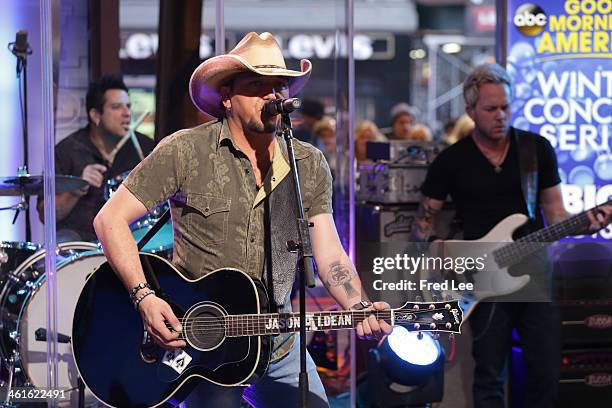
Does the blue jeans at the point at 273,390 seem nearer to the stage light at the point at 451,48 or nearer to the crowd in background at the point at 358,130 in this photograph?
the crowd in background at the point at 358,130

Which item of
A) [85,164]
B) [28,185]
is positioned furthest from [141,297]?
[85,164]

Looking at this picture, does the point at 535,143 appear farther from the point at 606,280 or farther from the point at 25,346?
the point at 25,346

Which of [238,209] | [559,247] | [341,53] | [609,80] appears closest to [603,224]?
[559,247]

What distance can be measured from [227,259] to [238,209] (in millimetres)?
197

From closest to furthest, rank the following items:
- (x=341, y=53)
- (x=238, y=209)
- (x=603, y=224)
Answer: (x=238, y=209), (x=603, y=224), (x=341, y=53)

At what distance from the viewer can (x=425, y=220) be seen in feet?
18.6

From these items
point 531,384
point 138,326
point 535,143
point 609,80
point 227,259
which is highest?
point 609,80

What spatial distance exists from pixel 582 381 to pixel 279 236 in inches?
103

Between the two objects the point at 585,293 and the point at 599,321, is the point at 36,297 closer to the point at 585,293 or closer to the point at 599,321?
the point at 585,293

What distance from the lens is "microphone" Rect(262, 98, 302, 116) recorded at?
3383 millimetres

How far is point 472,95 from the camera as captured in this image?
5.62m

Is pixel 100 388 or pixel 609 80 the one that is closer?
pixel 100 388

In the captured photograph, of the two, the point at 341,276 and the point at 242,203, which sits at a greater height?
the point at 242,203

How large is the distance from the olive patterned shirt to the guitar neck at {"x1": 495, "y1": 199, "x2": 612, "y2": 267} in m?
1.70
